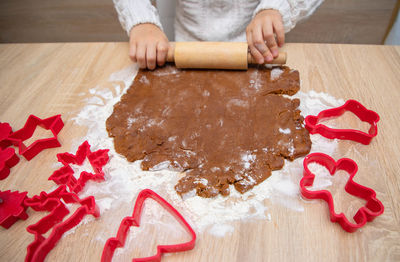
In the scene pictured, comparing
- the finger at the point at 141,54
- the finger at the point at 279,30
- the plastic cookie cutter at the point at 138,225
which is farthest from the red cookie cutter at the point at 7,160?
the finger at the point at 279,30

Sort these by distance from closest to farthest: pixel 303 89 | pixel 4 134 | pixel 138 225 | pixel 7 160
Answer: pixel 138 225, pixel 7 160, pixel 4 134, pixel 303 89

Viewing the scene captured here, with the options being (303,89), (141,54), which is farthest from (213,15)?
(303,89)

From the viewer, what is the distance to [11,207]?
809 millimetres

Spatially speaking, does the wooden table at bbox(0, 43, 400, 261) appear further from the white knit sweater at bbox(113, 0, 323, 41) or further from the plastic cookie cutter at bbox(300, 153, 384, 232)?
the white knit sweater at bbox(113, 0, 323, 41)

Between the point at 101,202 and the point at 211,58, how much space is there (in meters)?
0.67

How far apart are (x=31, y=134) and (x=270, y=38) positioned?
97 centimetres

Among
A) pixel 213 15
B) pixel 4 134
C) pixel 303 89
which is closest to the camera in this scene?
pixel 4 134

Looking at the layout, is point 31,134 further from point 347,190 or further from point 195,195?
point 347,190

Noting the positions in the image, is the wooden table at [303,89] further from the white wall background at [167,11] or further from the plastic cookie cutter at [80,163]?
the white wall background at [167,11]

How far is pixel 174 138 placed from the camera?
3.18ft

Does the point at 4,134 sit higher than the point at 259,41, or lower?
lower

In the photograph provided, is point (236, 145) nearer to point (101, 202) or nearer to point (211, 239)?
point (211, 239)

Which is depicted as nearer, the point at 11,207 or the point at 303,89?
the point at 11,207

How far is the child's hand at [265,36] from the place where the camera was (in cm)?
112
